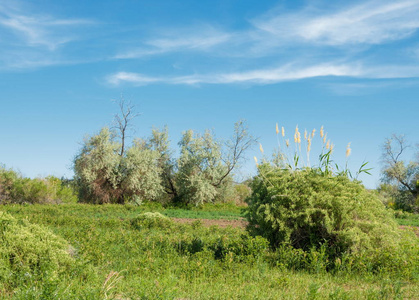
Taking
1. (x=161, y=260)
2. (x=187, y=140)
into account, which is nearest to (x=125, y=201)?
(x=187, y=140)

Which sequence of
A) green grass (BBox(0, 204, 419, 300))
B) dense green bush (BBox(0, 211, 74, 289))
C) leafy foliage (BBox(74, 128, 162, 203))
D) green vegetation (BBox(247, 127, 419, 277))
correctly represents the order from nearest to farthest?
green grass (BBox(0, 204, 419, 300)) < dense green bush (BBox(0, 211, 74, 289)) < green vegetation (BBox(247, 127, 419, 277)) < leafy foliage (BBox(74, 128, 162, 203))

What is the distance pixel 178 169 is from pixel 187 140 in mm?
2651

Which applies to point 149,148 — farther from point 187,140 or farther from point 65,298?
point 65,298

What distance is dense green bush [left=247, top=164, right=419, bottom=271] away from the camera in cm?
788

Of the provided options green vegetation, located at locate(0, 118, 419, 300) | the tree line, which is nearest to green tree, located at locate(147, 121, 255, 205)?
the tree line

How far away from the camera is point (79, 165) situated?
101ft

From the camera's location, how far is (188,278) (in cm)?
649

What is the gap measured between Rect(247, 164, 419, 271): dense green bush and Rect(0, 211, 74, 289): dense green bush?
13.3 ft

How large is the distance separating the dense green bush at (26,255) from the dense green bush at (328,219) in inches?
160

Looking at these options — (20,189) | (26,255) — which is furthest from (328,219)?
(20,189)

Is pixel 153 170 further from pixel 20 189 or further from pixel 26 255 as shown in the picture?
pixel 26 255

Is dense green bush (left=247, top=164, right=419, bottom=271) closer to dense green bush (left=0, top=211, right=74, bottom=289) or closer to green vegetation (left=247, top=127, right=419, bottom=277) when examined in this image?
green vegetation (left=247, top=127, right=419, bottom=277)

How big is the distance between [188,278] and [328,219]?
313 centimetres

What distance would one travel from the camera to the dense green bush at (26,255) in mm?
5680
